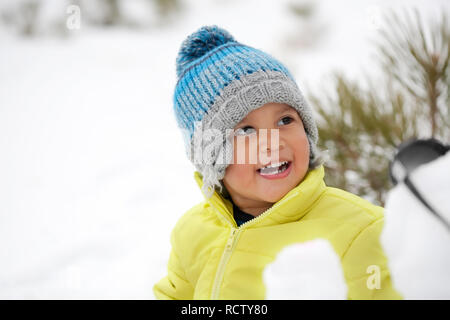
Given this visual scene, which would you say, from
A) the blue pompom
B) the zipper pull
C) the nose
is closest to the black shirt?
the zipper pull

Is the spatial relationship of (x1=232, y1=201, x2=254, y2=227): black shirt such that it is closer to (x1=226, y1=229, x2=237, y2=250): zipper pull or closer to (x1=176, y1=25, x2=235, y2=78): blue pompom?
(x1=226, y1=229, x2=237, y2=250): zipper pull

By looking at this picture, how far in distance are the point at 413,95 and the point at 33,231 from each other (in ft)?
6.55

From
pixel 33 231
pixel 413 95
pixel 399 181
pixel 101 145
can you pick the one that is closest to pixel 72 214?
pixel 33 231

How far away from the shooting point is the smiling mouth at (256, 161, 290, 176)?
0.87m

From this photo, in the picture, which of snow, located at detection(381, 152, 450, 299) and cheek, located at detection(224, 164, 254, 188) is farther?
cheek, located at detection(224, 164, 254, 188)

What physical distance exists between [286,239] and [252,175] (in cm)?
17

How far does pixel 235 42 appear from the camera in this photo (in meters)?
1.01

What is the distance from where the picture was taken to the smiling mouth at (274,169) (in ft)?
2.85

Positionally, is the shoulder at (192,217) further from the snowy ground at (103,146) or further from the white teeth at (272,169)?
the snowy ground at (103,146)

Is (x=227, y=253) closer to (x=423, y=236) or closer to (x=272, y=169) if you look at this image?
(x=272, y=169)

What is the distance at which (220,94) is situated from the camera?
0.89m

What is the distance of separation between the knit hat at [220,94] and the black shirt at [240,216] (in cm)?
12
